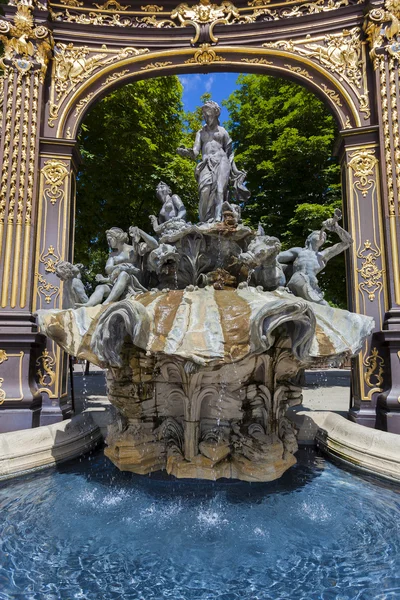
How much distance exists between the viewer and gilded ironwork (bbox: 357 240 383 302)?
620cm

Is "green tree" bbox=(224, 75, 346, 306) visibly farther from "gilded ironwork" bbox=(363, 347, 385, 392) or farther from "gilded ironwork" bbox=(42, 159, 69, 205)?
"gilded ironwork" bbox=(42, 159, 69, 205)

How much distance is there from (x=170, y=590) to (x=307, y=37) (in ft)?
26.6

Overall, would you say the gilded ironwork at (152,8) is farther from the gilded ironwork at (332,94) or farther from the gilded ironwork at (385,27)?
the gilded ironwork at (385,27)

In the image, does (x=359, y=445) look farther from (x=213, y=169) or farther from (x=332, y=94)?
(x=332, y=94)

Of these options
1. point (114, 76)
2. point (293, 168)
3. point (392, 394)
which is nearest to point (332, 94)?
point (114, 76)

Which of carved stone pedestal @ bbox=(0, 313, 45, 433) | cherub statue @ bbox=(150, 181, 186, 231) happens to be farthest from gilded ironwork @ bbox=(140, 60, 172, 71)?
carved stone pedestal @ bbox=(0, 313, 45, 433)

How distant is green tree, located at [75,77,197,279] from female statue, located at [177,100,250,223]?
4544 mm

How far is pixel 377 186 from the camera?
636 cm

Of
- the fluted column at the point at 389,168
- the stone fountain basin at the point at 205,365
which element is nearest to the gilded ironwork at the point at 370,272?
the fluted column at the point at 389,168

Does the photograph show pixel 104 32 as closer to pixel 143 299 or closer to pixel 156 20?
pixel 156 20

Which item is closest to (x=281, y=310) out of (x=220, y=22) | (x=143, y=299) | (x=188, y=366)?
(x=188, y=366)

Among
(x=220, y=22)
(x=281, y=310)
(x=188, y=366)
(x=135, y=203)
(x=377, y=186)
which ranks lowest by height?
(x=188, y=366)

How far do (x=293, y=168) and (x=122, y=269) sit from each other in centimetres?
831

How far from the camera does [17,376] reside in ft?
19.0
